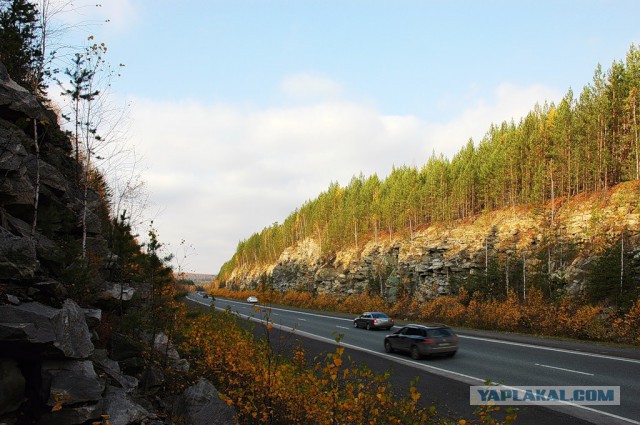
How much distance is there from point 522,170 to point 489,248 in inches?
560

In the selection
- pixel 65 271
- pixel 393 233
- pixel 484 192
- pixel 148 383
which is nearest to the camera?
pixel 65 271

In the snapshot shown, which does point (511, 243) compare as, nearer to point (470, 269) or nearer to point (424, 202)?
point (470, 269)

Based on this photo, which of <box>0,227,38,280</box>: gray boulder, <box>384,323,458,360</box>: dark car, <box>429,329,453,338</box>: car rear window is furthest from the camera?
<box>429,329,453,338</box>: car rear window

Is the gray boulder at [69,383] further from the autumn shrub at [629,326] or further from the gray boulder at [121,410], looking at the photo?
the autumn shrub at [629,326]

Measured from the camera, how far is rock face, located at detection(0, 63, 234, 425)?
5.46 meters

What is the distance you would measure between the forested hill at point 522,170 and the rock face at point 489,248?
312cm

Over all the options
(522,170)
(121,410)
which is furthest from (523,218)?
(121,410)

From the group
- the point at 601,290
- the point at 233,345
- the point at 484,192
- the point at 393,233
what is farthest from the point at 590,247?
the point at 393,233

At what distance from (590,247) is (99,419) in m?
32.5

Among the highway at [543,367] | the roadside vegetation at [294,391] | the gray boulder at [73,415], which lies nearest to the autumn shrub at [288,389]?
the roadside vegetation at [294,391]

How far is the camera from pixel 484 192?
50.7 m

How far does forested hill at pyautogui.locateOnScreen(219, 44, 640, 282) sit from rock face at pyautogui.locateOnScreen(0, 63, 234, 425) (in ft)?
130

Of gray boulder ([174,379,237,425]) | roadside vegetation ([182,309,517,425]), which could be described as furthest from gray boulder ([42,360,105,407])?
gray boulder ([174,379,237,425])

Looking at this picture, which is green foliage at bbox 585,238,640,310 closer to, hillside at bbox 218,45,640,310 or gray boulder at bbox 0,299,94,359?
hillside at bbox 218,45,640,310
